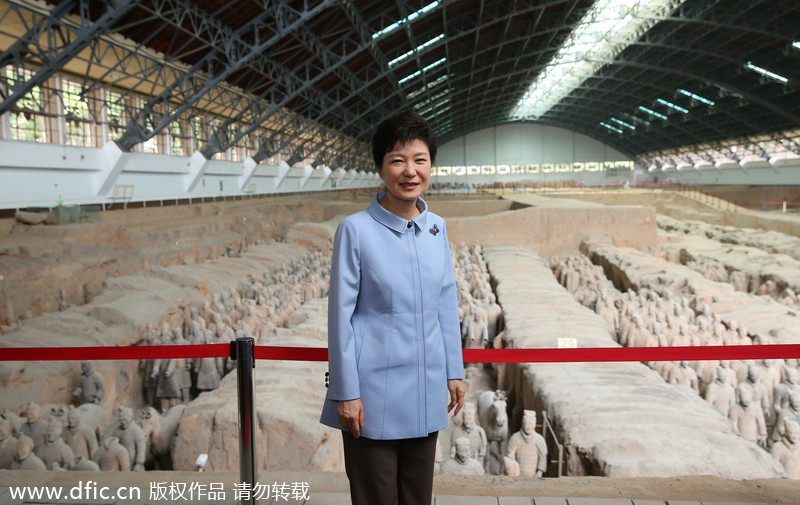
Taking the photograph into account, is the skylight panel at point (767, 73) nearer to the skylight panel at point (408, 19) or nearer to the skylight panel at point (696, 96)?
the skylight panel at point (696, 96)

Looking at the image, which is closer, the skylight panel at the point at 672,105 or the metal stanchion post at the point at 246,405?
the metal stanchion post at the point at 246,405

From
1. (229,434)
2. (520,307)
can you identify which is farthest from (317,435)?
(520,307)

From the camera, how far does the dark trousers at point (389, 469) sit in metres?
1.86

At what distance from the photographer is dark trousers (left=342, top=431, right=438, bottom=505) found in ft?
6.11

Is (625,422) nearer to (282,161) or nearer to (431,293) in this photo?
(431,293)

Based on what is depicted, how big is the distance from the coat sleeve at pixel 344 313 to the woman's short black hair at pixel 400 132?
0.27 m

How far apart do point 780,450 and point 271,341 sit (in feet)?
17.9

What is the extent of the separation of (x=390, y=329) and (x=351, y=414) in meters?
0.27

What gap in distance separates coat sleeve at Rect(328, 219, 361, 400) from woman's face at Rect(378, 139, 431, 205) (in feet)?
0.62

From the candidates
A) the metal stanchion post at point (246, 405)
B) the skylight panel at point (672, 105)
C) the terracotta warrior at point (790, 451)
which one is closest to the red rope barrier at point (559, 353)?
the metal stanchion post at point (246, 405)

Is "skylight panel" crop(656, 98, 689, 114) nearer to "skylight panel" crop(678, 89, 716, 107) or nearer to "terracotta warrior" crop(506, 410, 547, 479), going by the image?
"skylight panel" crop(678, 89, 716, 107)

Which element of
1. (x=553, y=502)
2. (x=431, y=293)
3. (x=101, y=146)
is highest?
(x=101, y=146)

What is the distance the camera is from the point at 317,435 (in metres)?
5.02

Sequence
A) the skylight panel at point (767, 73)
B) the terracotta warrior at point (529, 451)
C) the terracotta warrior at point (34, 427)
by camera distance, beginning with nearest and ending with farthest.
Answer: the terracotta warrior at point (34, 427) < the terracotta warrior at point (529, 451) < the skylight panel at point (767, 73)
